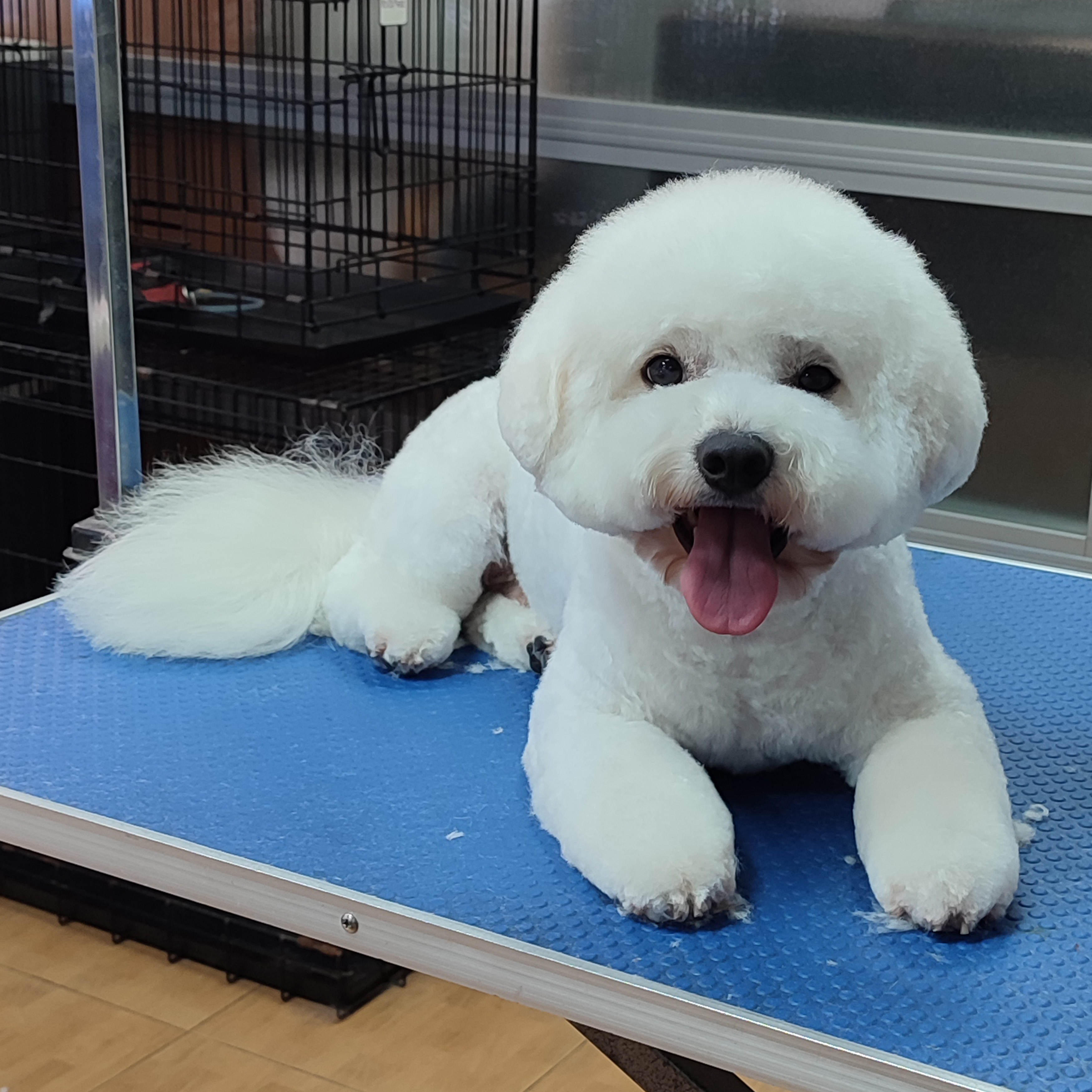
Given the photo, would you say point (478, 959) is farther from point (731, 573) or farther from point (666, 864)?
point (731, 573)

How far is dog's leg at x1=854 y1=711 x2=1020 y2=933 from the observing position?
0.90m

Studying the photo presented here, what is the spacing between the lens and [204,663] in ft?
4.35

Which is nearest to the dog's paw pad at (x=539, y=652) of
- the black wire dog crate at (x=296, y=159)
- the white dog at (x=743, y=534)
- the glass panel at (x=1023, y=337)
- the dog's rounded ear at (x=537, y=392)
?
the white dog at (x=743, y=534)

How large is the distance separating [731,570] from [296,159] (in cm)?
166

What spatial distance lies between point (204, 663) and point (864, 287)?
27.0 inches

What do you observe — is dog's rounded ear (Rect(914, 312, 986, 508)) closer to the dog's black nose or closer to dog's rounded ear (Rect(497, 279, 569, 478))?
the dog's black nose

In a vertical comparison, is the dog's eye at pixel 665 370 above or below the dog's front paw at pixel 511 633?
above

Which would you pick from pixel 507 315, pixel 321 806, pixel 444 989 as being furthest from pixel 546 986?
pixel 507 315

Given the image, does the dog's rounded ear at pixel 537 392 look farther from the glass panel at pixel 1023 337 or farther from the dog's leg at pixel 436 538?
the glass panel at pixel 1023 337

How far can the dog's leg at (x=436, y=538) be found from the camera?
1354mm

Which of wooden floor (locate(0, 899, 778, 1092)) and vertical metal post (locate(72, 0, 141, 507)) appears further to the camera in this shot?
wooden floor (locate(0, 899, 778, 1092))

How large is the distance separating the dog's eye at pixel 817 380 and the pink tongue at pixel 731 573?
0.28 feet

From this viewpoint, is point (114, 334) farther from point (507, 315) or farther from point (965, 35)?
point (965, 35)

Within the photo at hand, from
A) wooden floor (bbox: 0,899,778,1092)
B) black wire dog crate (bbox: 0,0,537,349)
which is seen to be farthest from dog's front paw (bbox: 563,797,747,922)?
black wire dog crate (bbox: 0,0,537,349)
